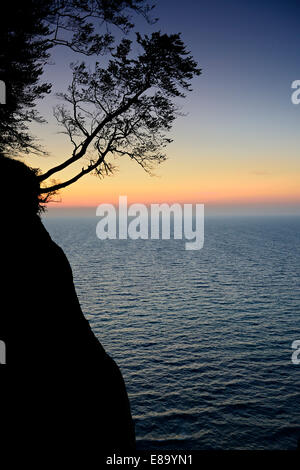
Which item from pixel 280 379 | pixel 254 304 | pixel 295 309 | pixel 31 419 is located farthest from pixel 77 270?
pixel 31 419

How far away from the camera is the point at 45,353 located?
859cm

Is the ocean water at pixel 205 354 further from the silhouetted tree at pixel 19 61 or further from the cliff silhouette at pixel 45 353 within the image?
the silhouetted tree at pixel 19 61

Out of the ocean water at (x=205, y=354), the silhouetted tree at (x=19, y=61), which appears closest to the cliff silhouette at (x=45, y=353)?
the silhouetted tree at (x=19, y=61)

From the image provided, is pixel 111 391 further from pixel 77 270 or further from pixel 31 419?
pixel 77 270

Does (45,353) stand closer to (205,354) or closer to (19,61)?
(19,61)

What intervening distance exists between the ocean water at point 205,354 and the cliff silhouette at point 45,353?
1025 cm

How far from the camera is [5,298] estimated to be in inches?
311

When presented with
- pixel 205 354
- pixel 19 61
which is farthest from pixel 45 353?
pixel 205 354

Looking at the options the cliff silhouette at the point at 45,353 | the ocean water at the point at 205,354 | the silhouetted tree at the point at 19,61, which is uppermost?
the silhouetted tree at the point at 19,61

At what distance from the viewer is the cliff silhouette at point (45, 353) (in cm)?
768

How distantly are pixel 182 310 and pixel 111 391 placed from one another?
30028 mm

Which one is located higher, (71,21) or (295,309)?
(71,21)

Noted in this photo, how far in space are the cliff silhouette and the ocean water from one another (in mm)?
10251

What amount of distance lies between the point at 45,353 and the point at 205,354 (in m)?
22.7
